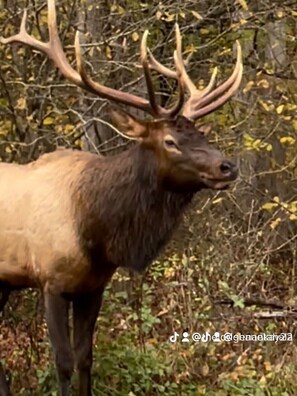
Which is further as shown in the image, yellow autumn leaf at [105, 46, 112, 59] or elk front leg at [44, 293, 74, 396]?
yellow autumn leaf at [105, 46, 112, 59]

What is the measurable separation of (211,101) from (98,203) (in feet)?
3.15

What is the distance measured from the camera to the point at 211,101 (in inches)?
263

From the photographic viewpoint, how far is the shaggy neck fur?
6371 millimetres

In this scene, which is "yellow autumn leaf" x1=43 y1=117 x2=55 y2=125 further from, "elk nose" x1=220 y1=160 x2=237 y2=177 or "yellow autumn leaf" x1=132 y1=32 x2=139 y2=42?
"elk nose" x1=220 y1=160 x2=237 y2=177

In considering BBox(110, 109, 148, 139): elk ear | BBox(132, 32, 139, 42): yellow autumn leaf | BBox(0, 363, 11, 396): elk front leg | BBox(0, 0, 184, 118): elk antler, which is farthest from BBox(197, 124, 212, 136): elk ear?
BBox(132, 32, 139, 42): yellow autumn leaf

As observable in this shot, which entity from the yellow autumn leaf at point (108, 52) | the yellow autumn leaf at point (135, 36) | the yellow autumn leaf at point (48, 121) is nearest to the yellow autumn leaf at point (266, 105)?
the yellow autumn leaf at point (135, 36)

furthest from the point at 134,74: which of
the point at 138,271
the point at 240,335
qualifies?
the point at 138,271

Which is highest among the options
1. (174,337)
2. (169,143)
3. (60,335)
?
(169,143)

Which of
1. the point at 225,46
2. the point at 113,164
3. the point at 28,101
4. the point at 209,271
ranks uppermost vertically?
the point at 225,46

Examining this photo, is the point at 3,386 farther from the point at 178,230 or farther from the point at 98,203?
the point at 178,230

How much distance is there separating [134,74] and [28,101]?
3.74 ft

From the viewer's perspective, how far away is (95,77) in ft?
29.5

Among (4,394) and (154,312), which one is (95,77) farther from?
(4,394)

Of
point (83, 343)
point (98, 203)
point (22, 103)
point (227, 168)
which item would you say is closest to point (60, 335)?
point (83, 343)
